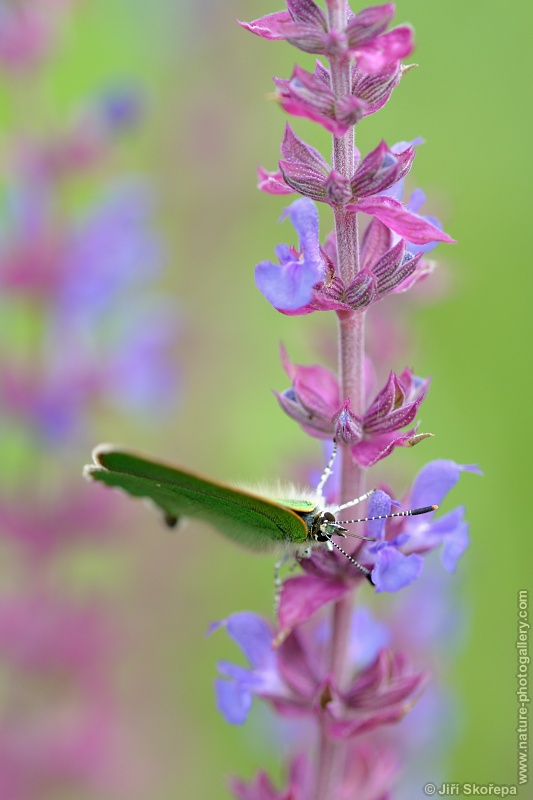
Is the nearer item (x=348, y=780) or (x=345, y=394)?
(x=345, y=394)

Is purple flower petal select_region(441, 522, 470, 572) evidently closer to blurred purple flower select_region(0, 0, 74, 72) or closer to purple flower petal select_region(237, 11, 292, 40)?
purple flower petal select_region(237, 11, 292, 40)

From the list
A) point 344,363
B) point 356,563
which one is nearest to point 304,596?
point 356,563

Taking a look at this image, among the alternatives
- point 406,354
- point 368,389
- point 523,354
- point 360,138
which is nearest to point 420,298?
point 406,354

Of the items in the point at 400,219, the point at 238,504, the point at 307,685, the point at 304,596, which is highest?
the point at 400,219

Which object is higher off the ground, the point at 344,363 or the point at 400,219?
the point at 400,219

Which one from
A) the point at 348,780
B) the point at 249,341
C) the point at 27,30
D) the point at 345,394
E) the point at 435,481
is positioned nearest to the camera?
the point at 345,394

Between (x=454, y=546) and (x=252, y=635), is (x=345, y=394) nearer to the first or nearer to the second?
(x=454, y=546)

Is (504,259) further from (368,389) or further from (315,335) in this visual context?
(368,389)
